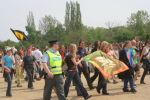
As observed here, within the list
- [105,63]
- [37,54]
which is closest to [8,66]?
[105,63]

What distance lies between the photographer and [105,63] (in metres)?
15.2

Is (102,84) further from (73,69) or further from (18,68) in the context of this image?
(18,68)

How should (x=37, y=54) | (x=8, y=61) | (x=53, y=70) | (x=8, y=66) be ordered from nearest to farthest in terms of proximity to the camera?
(x=53, y=70) < (x=8, y=66) < (x=8, y=61) < (x=37, y=54)

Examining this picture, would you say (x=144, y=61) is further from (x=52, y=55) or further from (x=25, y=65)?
(x=52, y=55)

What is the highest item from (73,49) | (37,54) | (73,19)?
(73,19)

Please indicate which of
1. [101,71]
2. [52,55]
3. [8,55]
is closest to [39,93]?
[8,55]

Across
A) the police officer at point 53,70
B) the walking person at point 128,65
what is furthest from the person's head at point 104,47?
the police officer at point 53,70

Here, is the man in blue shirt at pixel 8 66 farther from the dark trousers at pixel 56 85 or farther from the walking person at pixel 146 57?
the walking person at pixel 146 57

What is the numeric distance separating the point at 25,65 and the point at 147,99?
21.8ft

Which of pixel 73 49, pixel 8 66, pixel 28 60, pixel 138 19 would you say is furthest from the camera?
pixel 138 19

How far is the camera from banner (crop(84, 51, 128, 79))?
15.0 m

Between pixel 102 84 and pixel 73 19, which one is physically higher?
pixel 73 19

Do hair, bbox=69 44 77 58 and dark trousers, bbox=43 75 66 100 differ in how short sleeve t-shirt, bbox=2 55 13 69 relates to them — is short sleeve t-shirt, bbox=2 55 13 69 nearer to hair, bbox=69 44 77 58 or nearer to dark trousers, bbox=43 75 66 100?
hair, bbox=69 44 77 58

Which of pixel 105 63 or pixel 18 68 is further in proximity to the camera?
pixel 18 68
